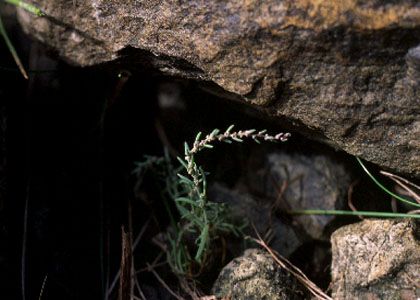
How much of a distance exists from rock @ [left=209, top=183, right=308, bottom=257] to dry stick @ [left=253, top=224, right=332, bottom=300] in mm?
100

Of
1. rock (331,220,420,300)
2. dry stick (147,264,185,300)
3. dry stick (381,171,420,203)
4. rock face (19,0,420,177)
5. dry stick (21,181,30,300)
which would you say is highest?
rock face (19,0,420,177)

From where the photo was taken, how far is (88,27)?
79.6 inches

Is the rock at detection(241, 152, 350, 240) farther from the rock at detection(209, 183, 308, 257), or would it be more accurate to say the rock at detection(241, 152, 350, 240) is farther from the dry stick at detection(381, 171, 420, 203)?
the dry stick at detection(381, 171, 420, 203)

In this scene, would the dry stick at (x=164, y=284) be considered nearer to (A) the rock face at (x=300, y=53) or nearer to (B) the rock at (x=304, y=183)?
(B) the rock at (x=304, y=183)

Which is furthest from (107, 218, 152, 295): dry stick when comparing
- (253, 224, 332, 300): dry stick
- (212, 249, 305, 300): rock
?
(253, 224, 332, 300): dry stick

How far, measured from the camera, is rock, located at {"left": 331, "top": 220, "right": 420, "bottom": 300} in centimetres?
190

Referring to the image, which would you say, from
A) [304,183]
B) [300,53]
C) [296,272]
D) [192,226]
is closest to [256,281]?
[296,272]

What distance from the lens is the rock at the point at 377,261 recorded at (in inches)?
74.7

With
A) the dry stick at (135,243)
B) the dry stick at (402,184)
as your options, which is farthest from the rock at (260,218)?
the dry stick at (402,184)

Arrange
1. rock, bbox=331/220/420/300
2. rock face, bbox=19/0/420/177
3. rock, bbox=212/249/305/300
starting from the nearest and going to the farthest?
rock face, bbox=19/0/420/177 → rock, bbox=331/220/420/300 → rock, bbox=212/249/305/300

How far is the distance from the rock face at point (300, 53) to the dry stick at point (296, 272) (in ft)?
1.98

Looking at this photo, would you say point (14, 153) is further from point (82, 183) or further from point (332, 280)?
point (332, 280)

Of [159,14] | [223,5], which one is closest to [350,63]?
[223,5]

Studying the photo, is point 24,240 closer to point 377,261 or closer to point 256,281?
point 256,281
